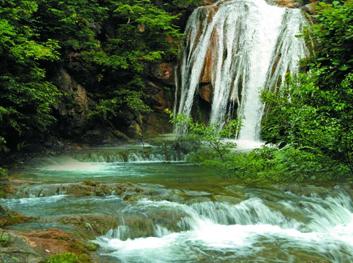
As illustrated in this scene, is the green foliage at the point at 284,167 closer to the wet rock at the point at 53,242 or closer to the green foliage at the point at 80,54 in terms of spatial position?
the wet rock at the point at 53,242

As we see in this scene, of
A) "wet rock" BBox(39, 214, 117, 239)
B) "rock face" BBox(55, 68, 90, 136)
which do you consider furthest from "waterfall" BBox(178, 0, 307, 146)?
"wet rock" BBox(39, 214, 117, 239)

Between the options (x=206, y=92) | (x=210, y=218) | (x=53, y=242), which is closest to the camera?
(x=53, y=242)

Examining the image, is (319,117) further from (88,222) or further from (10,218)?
(10,218)

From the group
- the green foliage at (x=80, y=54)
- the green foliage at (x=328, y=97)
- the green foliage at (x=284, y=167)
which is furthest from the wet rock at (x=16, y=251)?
the green foliage at (x=80, y=54)

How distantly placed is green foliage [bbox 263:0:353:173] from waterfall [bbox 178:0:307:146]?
9.10 metres

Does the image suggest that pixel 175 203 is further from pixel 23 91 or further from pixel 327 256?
pixel 23 91

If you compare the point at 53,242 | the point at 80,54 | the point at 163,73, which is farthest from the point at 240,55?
the point at 53,242

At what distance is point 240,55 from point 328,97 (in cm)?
1233

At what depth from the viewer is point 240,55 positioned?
20.4m

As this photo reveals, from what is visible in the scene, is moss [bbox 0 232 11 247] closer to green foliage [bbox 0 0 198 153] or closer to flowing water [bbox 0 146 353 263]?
flowing water [bbox 0 146 353 263]

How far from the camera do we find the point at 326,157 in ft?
30.9

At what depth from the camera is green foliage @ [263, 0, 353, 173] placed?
8.09 meters

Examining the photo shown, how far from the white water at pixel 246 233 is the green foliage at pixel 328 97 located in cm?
Answer: 120

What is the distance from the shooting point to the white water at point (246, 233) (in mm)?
6387
